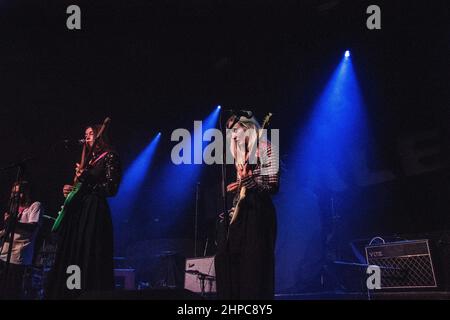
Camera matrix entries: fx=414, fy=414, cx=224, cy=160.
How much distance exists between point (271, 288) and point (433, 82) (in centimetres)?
571

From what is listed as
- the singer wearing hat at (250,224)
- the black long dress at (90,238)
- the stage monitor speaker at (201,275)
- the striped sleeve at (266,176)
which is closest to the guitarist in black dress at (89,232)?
the black long dress at (90,238)

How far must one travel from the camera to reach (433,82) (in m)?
7.52

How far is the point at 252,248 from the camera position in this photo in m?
3.69

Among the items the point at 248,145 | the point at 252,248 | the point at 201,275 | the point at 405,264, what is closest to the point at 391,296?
the point at 405,264

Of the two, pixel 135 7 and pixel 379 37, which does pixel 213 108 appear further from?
pixel 379 37

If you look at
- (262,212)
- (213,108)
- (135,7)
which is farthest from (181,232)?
(262,212)

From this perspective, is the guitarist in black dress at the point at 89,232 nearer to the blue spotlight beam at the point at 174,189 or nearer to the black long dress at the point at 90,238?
the black long dress at the point at 90,238

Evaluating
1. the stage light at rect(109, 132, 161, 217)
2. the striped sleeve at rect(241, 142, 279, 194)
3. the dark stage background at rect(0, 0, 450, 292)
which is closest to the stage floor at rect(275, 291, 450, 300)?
the dark stage background at rect(0, 0, 450, 292)

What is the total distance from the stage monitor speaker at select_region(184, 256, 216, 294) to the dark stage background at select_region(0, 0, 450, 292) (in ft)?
3.80

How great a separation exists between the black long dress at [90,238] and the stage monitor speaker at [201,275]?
102 inches

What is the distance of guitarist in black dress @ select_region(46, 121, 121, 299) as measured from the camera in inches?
164

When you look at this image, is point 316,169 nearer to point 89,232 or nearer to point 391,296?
point 391,296

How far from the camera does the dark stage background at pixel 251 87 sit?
7.55 meters

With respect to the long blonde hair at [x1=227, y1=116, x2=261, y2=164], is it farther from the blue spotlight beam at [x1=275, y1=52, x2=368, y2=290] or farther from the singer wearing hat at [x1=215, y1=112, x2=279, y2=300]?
the blue spotlight beam at [x1=275, y1=52, x2=368, y2=290]
